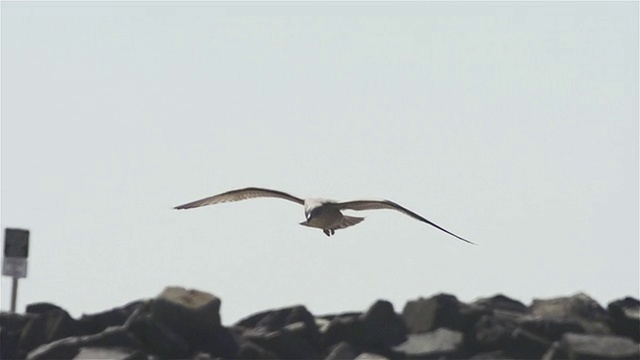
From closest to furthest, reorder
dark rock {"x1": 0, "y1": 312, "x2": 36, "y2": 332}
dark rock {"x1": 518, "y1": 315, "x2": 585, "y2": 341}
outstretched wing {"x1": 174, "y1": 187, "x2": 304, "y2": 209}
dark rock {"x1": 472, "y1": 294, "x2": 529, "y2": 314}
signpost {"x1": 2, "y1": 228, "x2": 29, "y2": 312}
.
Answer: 1. dark rock {"x1": 518, "y1": 315, "x2": 585, "y2": 341}
2. dark rock {"x1": 472, "y1": 294, "x2": 529, "y2": 314}
3. dark rock {"x1": 0, "y1": 312, "x2": 36, "y2": 332}
4. outstretched wing {"x1": 174, "y1": 187, "x2": 304, "y2": 209}
5. signpost {"x1": 2, "y1": 228, "x2": 29, "y2": 312}

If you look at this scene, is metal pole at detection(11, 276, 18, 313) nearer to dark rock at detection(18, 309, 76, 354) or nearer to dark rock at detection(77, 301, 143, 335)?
dark rock at detection(18, 309, 76, 354)

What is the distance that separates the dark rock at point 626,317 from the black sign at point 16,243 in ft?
27.6

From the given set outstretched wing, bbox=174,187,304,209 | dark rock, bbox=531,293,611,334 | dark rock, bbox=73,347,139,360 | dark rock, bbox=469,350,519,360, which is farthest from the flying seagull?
dark rock, bbox=73,347,139,360

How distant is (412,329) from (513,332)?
4.03 feet

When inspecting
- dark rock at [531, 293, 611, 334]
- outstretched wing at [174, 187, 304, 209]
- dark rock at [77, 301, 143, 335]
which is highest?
outstretched wing at [174, 187, 304, 209]

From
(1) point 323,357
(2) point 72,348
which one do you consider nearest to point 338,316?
(1) point 323,357

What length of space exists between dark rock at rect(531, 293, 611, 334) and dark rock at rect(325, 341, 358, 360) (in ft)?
7.67

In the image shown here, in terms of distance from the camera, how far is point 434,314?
2173cm

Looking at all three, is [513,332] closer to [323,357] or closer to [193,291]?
[323,357]

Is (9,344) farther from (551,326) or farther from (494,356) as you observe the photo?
(551,326)

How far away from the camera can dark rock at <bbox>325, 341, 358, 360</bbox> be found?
21.3 m

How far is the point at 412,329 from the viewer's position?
71.7 feet

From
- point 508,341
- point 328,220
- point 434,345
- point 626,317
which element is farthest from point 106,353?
point 626,317

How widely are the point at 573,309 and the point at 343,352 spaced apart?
9.88 feet
